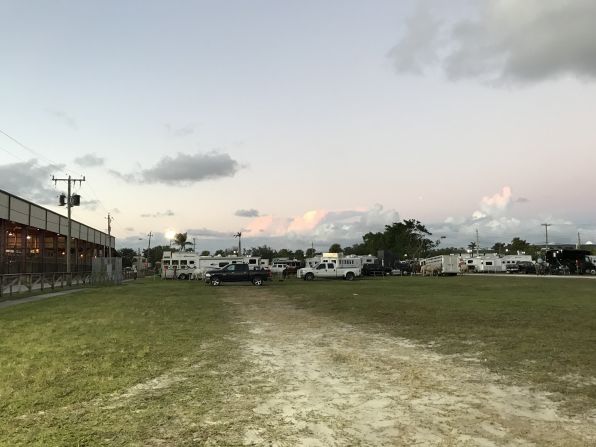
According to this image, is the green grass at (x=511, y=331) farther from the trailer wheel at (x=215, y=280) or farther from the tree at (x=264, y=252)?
the tree at (x=264, y=252)

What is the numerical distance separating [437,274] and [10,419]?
62.0 metres

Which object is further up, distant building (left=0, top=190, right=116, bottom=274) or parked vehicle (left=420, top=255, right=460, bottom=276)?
distant building (left=0, top=190, right=116, bottom=274)

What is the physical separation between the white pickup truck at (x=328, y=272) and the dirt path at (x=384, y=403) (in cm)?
3984

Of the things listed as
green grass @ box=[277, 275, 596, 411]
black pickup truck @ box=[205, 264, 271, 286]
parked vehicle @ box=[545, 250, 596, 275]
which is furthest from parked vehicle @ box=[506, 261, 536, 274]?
green grass @ box=[277, 275, 596, 411]

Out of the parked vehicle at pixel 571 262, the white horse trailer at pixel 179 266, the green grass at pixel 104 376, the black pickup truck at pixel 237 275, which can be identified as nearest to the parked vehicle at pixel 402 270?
the parked vehicle at pixel 571 262

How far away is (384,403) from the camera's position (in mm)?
6262

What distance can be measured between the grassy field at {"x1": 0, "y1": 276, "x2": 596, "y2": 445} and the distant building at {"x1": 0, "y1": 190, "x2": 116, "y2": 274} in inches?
968

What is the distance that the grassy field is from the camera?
554 centimetres

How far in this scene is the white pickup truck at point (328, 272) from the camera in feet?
164

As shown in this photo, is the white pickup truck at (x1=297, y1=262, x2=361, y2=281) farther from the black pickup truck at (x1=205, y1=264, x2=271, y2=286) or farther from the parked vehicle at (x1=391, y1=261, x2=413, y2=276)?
the parked vehicle at (x1=391, y1=261, x2=413, y2=276)

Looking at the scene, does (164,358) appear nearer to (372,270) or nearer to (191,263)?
(191,263)

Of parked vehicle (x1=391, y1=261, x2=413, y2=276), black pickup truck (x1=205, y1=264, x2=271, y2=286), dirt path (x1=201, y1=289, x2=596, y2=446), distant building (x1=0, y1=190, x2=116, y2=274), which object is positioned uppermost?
distant building (x1=0, y1=190, x2=116, y2=274)

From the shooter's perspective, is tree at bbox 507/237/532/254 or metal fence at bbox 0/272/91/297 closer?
metal fence at bbox 0/272/91/297

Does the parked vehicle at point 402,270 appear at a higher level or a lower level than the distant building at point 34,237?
lower
